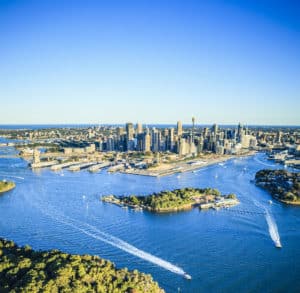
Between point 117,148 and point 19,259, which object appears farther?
point 117,148

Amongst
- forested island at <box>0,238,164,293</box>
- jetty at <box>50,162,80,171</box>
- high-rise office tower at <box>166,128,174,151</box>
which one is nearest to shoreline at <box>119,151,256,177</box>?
jetty at <box>50,162,80,171</box>

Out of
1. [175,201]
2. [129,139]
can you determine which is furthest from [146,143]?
[175,201]

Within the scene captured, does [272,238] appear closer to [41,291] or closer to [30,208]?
[41,291]

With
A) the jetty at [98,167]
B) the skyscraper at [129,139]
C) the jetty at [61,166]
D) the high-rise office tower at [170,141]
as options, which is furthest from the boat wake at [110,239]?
the high-rise office tower at [170,141]

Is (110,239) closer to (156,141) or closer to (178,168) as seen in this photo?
(178,168)

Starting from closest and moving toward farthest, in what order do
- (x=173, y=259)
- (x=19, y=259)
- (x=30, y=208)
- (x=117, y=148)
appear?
(x=19, y=259) < (x=173, y=259) < (x=30, y=208) < (x=117, y=148)

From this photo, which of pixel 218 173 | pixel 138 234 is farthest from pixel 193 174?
pixel 138 234

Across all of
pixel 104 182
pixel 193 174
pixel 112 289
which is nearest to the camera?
pixel 112 289

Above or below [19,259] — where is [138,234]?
below
